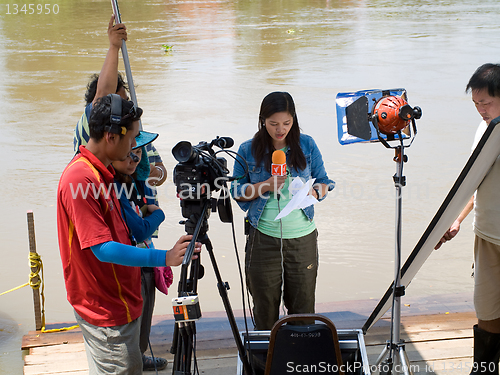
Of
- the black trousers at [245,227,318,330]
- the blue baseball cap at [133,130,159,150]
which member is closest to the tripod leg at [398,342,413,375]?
the black trousers at [245,227,318,330]

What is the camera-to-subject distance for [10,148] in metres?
6.36

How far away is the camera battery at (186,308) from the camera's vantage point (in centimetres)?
149

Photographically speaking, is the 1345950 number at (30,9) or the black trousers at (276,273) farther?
the 1345950 number at (30,9)

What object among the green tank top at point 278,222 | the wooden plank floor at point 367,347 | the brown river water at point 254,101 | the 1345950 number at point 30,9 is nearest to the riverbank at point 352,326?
the wooden plank floor at point 367,347

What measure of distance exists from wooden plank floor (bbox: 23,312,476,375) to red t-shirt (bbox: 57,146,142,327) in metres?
0.96

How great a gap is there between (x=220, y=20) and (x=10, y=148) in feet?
34.7

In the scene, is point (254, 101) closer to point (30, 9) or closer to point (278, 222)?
point (278, 222)

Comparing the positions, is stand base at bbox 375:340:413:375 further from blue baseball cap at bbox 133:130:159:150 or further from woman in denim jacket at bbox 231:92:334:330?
blue baseball cap at bbox 133:130:159:150

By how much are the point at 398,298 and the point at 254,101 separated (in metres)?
6.12

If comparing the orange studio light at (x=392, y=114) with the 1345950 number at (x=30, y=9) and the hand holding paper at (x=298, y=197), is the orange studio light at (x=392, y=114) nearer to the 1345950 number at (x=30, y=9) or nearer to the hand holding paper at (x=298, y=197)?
the hand holding paper at (x=298, y=197)

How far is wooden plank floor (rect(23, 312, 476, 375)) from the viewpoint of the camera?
2526 mm

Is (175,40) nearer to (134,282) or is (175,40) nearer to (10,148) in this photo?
(10,148)

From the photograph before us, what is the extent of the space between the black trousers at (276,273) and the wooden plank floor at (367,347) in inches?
11.7

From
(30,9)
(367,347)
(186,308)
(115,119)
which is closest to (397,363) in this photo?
(367,347)
